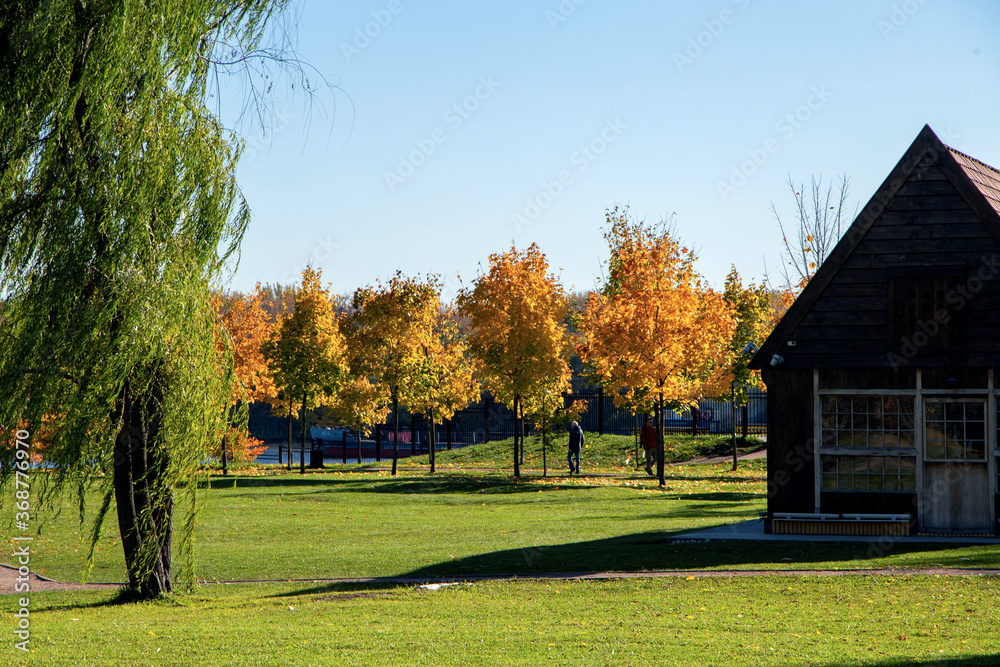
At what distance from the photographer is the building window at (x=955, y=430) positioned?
17094mm

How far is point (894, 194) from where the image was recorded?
17.5 meters

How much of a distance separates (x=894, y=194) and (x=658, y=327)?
11823 millimetres

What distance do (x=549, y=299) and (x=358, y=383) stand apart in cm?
996

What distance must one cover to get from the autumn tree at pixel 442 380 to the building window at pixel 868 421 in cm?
1833

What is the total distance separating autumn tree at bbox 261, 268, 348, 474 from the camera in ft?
115

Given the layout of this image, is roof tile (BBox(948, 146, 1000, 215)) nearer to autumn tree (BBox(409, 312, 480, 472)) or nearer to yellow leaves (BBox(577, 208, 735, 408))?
yellow leaves (BBox(577, 208, 735, 408))

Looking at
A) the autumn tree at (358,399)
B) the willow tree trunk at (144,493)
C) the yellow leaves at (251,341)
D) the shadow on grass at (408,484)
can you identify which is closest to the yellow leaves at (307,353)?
the autumn tree at (358,399)

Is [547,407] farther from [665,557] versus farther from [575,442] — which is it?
[665,557]

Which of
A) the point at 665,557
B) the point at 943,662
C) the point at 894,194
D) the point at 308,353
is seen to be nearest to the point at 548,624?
the point at 943,662

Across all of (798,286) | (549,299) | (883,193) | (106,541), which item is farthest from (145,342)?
(798,286)

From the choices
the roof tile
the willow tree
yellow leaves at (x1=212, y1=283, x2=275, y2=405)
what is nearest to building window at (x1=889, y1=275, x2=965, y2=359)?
the roof tile

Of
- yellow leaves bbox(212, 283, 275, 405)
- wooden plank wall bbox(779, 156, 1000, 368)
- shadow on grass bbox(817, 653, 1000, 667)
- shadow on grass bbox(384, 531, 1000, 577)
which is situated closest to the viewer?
shadow on grass bbox(817, 653, 1000, 667)

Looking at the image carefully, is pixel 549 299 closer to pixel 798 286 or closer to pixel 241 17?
pixel 798 286

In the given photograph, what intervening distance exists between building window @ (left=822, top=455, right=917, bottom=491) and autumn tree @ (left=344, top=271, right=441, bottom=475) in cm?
1842
